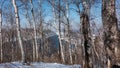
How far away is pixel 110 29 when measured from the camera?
8.59 metres

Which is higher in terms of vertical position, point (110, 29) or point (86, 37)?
point (110, 29)

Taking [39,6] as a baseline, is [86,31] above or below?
below

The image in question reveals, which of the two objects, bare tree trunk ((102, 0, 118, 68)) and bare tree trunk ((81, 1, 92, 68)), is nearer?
bare tree trunk ((102, 0, 118, 68))

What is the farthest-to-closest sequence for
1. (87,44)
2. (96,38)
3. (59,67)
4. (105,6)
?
1. (96,38)
2. (59,67)
3. (87,44)
4. (105,6)

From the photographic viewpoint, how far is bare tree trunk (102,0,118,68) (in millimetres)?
8383

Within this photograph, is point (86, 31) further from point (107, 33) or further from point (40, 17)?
point (40, 17)

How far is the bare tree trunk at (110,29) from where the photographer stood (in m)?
8.38

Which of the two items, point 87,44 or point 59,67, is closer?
point 87,44

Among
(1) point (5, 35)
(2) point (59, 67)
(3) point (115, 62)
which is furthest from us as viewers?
(1) point (5, 35)

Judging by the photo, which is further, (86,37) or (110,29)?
(86,37)

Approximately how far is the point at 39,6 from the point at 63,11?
20.9 feet

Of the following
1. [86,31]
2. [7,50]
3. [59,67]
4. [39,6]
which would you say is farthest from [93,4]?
[7,50]

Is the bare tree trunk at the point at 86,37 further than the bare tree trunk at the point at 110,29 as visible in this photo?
Yes

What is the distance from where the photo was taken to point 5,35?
70.2 m
